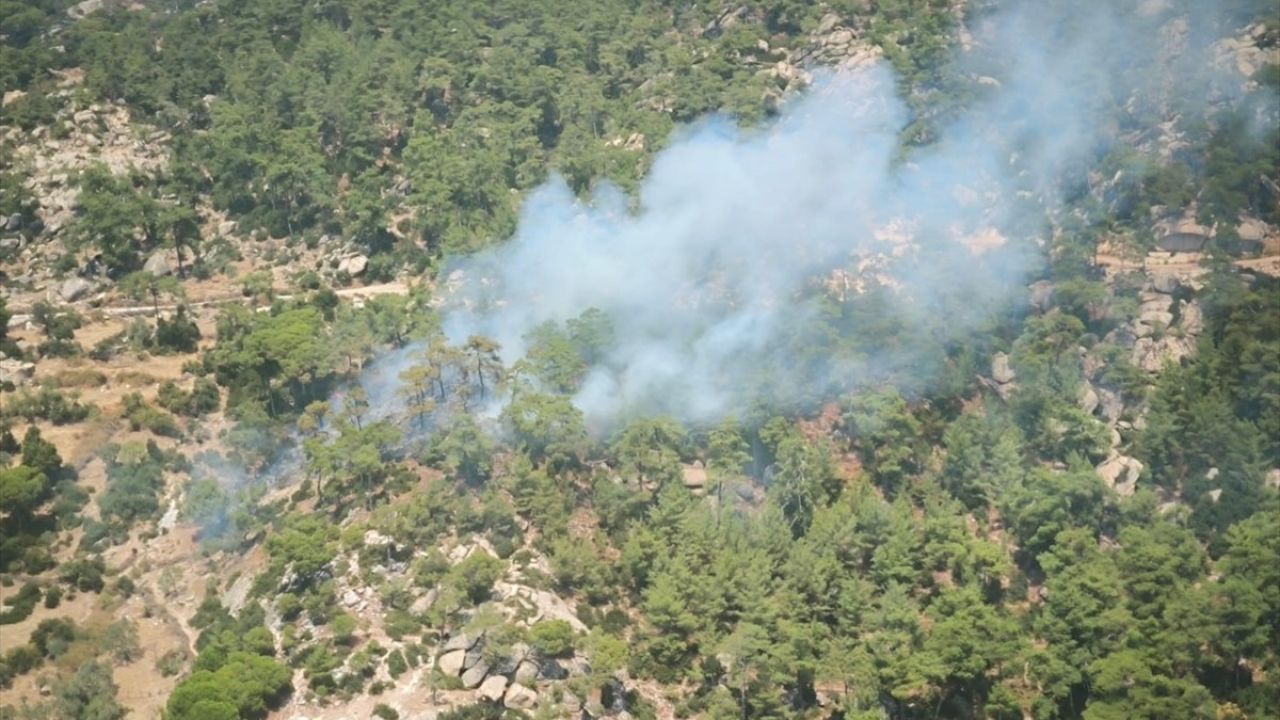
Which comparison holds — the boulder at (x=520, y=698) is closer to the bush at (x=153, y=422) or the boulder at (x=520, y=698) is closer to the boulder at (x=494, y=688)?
the boulder at (x=494, y=688)

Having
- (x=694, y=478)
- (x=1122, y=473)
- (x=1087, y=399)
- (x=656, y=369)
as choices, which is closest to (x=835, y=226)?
(x=656, y=369)

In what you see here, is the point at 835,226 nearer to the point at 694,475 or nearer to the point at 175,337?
the point at 694,475

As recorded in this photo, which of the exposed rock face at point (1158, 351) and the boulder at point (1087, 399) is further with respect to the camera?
the exposed rock face at point (1158, 351)

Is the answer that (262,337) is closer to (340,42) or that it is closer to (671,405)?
(671,405)

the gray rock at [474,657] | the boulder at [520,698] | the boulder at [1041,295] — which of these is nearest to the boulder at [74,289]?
the gray rock at [474,657]

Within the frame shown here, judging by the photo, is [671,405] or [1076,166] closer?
[671,405]

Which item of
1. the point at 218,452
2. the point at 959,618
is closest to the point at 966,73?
the point at 959,618

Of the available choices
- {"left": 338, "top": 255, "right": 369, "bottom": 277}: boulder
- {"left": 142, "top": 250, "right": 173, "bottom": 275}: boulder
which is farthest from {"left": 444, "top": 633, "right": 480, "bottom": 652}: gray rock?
{"left": 142, "top": 250, "right": 173, "bottom": 275}: boulder
